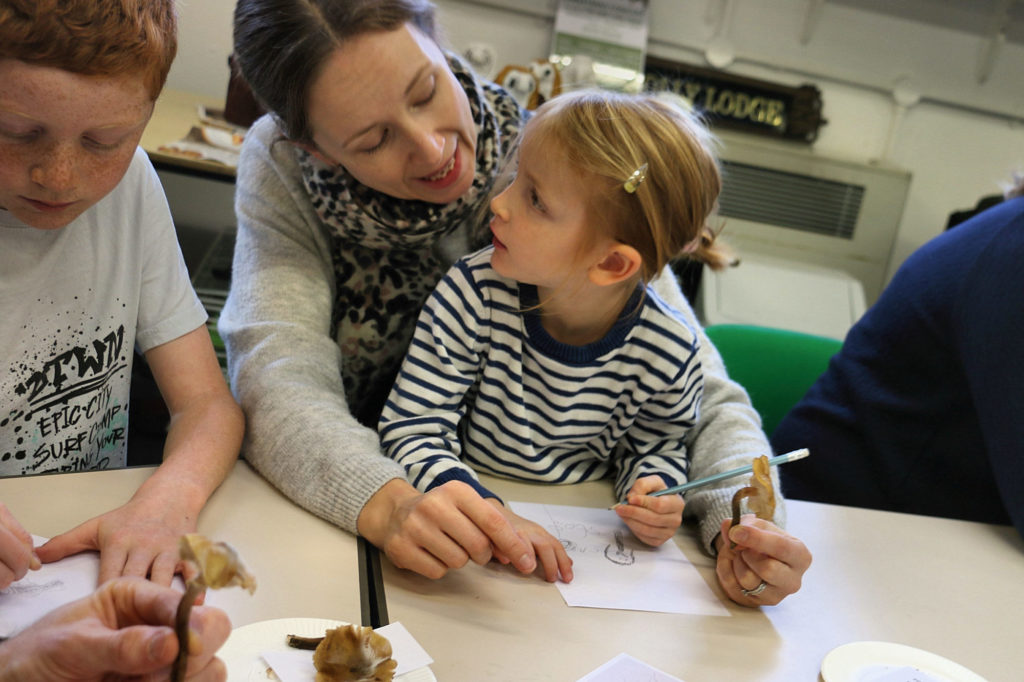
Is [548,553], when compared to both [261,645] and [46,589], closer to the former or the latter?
[261,645]

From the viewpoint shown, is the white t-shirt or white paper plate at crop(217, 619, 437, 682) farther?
the white t-shirt

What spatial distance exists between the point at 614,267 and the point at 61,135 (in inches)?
24.1

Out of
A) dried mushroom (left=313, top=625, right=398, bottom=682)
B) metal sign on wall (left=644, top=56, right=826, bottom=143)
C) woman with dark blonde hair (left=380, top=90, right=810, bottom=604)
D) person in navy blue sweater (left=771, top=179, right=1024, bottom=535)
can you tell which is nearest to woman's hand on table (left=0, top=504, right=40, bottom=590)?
dried mushroom (left=313, top=625, right=398, bottom=682)

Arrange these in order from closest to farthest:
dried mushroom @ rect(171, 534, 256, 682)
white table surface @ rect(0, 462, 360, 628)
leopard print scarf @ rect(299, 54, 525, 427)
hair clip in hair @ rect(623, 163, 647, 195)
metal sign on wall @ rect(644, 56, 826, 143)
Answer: dried mushroom @ rect(171, 534, 256, 682)
white table surface @ rect(0, 462, 360, 628)
hair clip in hair @ rect(623, 163, 647, 195)
leopard print scarf @ rect(299, 54, 525, 427)
metal sign on wall @ rect(644, 56, 826, 143)

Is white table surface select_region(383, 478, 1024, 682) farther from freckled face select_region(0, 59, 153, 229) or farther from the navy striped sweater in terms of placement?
freckled face select_region(0, 59, 153, 229)

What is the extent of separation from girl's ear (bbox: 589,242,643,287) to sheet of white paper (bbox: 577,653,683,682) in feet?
1.49

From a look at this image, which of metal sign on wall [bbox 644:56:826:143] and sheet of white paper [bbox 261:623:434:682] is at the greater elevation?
metal sign on wall [bbox 644:56:826:143]

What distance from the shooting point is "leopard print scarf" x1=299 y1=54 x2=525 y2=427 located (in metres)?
1.12

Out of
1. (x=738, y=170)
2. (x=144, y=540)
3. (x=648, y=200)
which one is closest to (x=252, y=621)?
(x=144, y=540)

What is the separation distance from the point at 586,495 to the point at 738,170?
229 centimetres

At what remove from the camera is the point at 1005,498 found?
109 centimetres

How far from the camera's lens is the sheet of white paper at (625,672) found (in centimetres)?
69

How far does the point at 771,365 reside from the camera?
5.38ft

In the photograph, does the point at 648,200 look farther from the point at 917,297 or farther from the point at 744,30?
the point at 744,30
